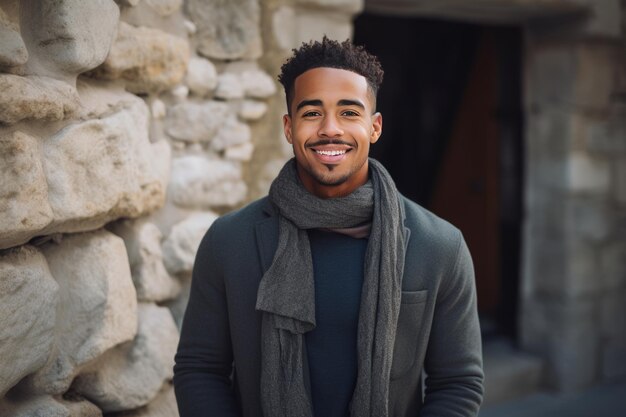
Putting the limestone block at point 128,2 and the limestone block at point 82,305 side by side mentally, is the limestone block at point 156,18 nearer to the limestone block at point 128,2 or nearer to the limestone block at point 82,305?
the limestone block at point 128,2

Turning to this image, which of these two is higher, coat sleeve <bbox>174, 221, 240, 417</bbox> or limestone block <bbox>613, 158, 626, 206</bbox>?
limestone block <bbox>613, 158, 626, 206</bbox>

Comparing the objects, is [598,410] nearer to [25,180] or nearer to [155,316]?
[155,316]

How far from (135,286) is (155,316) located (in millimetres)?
105

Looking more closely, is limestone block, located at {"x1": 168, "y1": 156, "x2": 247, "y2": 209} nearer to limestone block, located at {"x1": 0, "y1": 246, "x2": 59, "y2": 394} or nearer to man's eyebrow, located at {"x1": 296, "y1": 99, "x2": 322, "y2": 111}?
limestone block, located at {"x1": 0, "y1": 246, "x2": 59, "y2": 394}

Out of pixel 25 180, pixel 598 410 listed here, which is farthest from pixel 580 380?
pixel 25 180

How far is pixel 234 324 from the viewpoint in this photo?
5.26 ft

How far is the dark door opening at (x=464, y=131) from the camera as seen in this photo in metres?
4.13

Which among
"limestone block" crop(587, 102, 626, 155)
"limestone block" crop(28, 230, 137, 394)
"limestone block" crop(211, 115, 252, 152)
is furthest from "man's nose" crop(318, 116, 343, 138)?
"limestone block" crop(587, 102, 626, 155)

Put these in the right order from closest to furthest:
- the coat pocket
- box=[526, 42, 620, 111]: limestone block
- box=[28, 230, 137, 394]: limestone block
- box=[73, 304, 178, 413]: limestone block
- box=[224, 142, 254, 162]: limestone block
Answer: the coat pocket
box=[28, 230, 137, 394]: limestone block
box=[73, 304, 178, 413]: limestone block
box=[224, 142, 254, 162]: limestone block
box=[526, 42, 620, 111]: limestone block

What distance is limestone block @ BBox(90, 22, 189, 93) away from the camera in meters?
1.83

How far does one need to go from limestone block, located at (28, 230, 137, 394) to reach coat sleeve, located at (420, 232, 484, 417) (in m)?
0.79

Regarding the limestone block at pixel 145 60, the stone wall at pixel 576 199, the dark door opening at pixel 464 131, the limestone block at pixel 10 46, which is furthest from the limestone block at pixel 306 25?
the dark door opening at pixel 464 131

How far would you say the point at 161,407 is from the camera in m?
2.00

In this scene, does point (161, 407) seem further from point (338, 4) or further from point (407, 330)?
point (338, 4)
